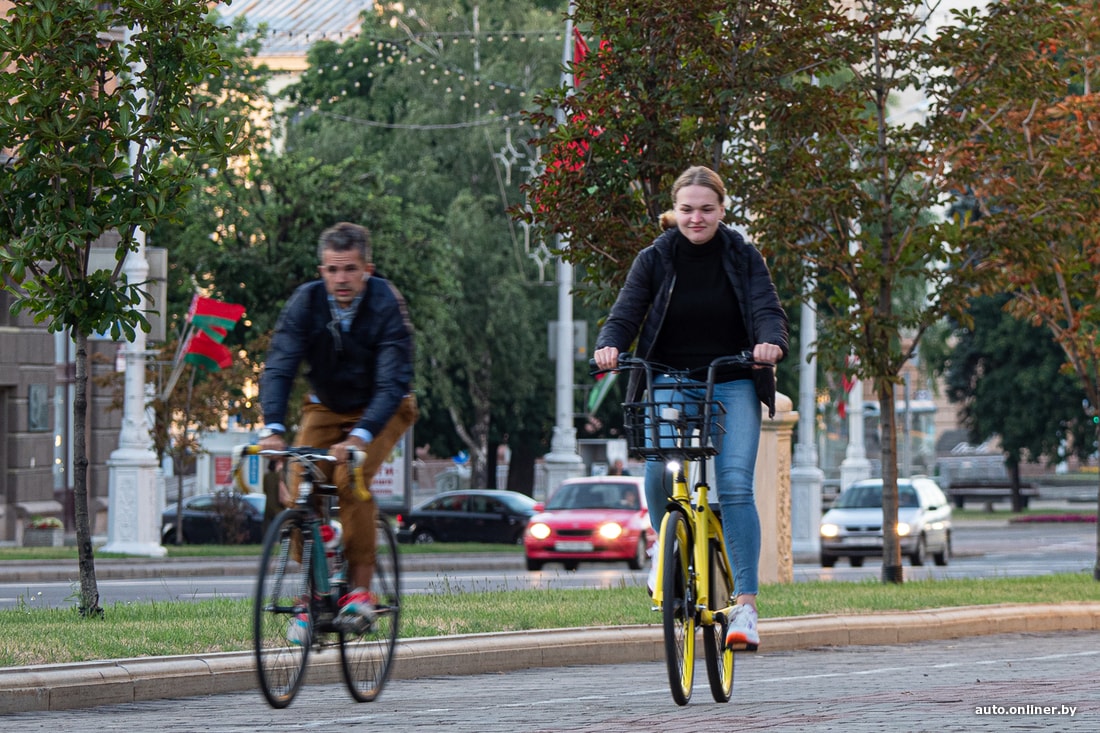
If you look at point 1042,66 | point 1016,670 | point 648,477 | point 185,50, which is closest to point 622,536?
point 1042,66

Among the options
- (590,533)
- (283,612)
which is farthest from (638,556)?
(283,612)

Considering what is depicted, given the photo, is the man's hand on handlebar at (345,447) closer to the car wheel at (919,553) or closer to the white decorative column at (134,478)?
the white decorative column at (134,478)

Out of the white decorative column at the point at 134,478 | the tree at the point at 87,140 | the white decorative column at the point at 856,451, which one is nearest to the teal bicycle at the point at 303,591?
the tree at the point at 87,140

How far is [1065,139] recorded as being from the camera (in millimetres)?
19750

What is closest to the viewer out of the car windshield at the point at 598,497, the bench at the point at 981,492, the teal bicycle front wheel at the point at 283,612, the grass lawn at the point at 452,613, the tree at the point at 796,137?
the teal bicycle front wheel at the point at 283,612

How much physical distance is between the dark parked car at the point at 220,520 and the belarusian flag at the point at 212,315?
587 cm

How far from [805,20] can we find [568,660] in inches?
316

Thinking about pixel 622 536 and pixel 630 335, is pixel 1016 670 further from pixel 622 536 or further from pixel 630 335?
pixel 622 536

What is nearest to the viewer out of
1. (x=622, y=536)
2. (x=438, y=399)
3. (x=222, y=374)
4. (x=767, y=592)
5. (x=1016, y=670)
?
(x=1016, y=670)

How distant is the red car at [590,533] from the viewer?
26.8m

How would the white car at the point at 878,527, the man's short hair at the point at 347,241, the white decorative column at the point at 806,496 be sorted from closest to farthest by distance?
the man's short hair at the point at 347,241 < the white car at the point at 878,527 < the white decorative column at the point at 806,496

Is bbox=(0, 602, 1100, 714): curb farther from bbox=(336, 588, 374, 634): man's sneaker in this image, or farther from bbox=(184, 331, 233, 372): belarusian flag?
bbox=(184, 331, 233, 372): belarusian flag

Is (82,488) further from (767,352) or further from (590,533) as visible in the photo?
(590,533)

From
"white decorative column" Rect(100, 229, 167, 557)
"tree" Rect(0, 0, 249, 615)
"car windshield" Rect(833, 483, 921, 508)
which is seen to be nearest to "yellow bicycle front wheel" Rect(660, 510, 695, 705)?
"tree" Rect(0, 0, 249, 615)
